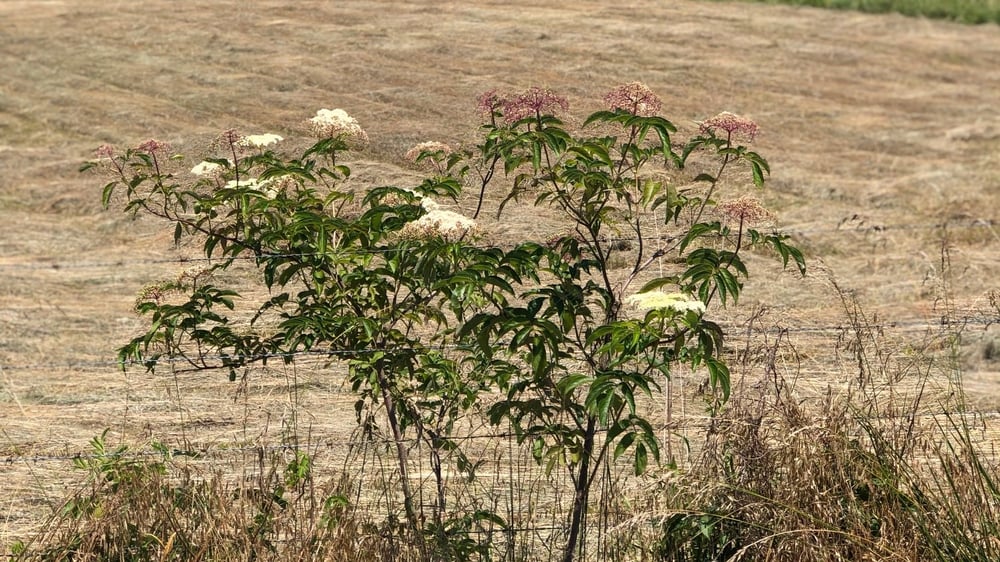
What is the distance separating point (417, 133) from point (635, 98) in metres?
5.89

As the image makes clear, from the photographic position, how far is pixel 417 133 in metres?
10.1

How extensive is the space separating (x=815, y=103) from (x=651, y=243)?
32.7 ft

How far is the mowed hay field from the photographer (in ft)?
23.6

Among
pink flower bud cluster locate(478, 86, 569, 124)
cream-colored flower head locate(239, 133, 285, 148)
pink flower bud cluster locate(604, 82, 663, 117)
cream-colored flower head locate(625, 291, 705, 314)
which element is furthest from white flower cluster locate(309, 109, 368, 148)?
cream-colored flower head locate(625, 291, 705, 314)

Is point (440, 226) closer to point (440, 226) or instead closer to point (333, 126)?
point (440, 226)

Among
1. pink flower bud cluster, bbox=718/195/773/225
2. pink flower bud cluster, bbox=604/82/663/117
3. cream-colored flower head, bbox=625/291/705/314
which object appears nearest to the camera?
cream-colored flower head, bbox=625/291/705/314

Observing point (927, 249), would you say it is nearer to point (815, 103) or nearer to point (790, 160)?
point (790, 160)

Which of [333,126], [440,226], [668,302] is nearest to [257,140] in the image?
[333,126]

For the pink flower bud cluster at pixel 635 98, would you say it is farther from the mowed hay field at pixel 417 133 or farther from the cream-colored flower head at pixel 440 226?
the mowed hay field at pixel 417 133

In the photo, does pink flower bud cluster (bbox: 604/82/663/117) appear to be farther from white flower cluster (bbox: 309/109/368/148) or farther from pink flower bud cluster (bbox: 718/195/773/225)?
white flower cluster (bbox: 309/109/368/148)

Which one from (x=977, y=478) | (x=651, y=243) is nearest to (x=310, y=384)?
(x=651, y=243)

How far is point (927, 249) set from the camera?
1099 cm

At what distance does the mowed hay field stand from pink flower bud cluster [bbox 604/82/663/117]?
1.14m

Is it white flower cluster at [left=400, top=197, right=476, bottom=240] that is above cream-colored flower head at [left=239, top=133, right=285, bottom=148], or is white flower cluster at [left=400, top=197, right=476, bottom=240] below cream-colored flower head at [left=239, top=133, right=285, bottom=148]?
below
